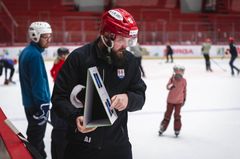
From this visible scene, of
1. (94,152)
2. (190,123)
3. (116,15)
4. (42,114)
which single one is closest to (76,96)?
(94,152)

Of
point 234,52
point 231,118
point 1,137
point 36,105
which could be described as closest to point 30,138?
point 36,105

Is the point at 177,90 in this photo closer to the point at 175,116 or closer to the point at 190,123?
the point at 175,116

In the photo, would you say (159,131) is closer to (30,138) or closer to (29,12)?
(30,138)

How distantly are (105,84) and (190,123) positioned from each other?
4208mm

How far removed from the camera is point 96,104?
5.51 ft

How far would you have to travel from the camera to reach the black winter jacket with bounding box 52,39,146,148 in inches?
70.2

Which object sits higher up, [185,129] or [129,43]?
[129,43]

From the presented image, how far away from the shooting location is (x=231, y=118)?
239 inches

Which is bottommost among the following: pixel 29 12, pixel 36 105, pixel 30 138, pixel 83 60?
pixel 30 138

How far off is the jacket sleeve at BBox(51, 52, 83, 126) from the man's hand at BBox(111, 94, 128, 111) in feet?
0.65

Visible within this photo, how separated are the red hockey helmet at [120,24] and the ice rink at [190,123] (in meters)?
2.62

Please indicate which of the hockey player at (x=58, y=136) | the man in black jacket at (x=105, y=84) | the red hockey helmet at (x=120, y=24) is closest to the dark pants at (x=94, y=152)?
the man in black jacket at (x=105, y=84)

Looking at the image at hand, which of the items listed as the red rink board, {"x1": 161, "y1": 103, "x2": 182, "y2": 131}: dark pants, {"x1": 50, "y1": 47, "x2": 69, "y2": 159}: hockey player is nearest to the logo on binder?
the red rink board

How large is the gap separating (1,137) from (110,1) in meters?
22.9
